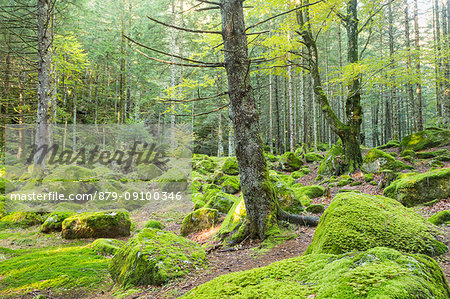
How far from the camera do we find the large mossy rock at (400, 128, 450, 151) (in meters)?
11.3

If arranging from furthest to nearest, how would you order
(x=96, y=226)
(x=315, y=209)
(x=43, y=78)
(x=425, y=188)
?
(x=43, y=78)
(x=96, y=226)
(x=315, y=209)
(x=425, y=188)

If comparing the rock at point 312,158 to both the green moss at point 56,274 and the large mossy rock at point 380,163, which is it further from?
the green moss at point 56,274

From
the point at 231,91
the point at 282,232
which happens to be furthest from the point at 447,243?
the point at 231,91

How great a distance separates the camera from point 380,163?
910 centimetres

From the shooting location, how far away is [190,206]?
11000 mm

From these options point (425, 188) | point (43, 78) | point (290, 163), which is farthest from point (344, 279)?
point (290, 163)

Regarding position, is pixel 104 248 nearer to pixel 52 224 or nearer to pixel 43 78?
pixel 52 224

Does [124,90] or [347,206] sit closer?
[347,206]

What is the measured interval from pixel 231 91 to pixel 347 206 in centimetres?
250

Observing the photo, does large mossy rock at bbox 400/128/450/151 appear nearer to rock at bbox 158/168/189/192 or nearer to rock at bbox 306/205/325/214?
rock at bbox 306/205/325/214

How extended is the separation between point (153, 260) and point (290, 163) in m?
12.3

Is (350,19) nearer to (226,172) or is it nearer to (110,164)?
(226,172)

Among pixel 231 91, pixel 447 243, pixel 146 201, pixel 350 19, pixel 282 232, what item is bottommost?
pixel 146 201

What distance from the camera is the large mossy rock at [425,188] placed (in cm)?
559
